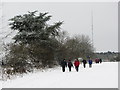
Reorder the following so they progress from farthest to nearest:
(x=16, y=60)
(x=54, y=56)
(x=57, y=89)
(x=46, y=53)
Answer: (x=54, y=56), (x=46, y=53), (x=16, y=60), (x=57, y=89)

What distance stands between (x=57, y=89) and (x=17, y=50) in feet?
57.6

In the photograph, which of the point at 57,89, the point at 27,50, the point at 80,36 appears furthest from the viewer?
the point at 80,36

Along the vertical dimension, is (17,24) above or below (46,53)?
above

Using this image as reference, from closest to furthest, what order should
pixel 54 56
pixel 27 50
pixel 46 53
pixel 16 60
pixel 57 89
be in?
1. pixel 57 89
2. pixel 16 60
3. pixel 27 50
4. pixel 46 53
5. pixel 54 56

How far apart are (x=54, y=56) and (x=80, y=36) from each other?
263ft

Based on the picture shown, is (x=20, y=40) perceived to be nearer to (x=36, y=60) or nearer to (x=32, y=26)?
(x=32, y=26)

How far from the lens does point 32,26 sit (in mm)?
40781

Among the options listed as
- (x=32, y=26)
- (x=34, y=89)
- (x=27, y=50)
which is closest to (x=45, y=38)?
(x=32, y=26)

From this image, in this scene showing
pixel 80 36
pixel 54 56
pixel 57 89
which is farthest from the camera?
pixel 80 36

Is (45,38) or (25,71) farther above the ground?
(45,38)

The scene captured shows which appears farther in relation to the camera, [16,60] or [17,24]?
[17,24]

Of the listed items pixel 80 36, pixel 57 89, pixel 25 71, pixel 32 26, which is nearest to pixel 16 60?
pixel 25 71

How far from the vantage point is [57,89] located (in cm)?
1542

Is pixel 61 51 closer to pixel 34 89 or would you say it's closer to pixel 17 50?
pixel 17 50
